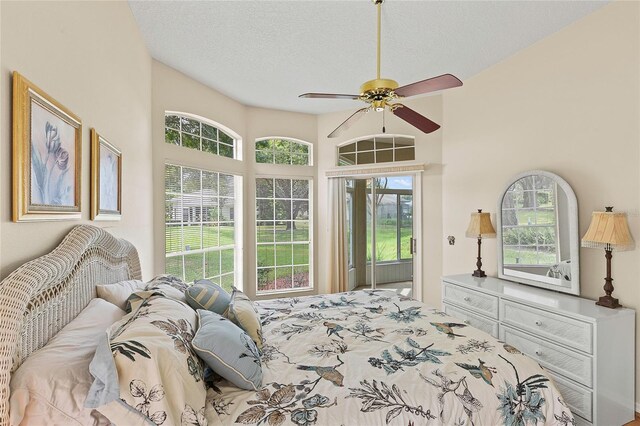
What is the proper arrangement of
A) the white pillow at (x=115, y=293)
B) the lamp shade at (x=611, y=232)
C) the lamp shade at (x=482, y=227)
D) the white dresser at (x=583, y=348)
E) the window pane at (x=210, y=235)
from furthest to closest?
1. the window pane at (x=210, y=235)
2. the lamp shade at (x=482, y=227)
3. the lamp shade at (x=611, y=232)
4. the white dresser at (x=583, y=348)
5. the white pillow at (x=115, y=293)

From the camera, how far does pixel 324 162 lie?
5.02 metres

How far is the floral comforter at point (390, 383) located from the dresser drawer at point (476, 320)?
3.23 ft

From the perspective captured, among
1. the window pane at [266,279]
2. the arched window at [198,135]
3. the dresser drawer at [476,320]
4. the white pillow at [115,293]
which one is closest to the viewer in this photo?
the white pillow at [115,293]

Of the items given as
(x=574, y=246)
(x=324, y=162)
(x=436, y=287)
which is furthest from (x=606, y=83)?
(x=324, y=162)

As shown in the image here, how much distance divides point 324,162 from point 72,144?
146 inches

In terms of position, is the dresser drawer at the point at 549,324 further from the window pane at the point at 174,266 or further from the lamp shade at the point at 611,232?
the window pane at the point at 174,266

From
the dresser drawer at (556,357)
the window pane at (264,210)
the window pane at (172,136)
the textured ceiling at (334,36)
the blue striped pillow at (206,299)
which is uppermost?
the textured ceiling at (334,36)

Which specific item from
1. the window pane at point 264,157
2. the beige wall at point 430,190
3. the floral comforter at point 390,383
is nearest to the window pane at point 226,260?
the window pane at point 264,157

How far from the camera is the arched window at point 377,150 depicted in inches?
179

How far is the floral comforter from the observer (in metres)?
1.33

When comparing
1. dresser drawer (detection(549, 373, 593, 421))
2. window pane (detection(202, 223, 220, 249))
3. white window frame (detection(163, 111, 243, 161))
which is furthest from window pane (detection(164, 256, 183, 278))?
dresser drawer (detection(549, 373, 593, 421))

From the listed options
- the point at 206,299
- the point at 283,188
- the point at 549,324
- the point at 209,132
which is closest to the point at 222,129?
the point at 209,132

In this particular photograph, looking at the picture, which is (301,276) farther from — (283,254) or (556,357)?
(556,357)

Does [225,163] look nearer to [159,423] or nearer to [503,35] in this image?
[503,35]
